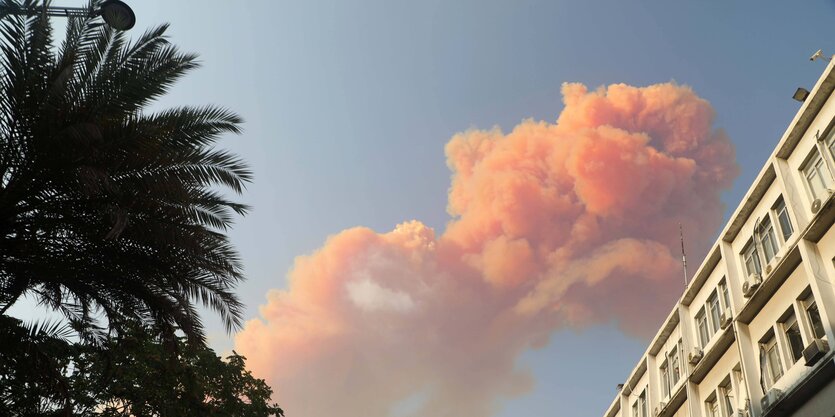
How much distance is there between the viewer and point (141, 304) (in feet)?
Answer: 51.0

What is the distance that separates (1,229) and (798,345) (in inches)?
832

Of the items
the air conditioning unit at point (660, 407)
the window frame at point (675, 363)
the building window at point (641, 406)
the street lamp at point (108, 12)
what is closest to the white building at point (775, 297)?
the window frame at point (675, 363)

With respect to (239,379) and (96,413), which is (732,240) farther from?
(96,413)

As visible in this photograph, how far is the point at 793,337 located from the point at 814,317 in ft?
4.23

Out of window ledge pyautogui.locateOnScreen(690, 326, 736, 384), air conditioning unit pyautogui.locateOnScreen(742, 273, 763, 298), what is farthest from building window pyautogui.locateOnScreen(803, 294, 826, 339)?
window ledge pyautogui.locateOnScreen(690, 326, 736, 384)

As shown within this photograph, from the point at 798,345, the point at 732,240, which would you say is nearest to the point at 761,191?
the point at 732,240

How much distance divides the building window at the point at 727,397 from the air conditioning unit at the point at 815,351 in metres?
6.21

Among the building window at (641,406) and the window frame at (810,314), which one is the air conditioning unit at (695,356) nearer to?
the window frame at (810,314)

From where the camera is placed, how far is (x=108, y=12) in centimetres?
1387

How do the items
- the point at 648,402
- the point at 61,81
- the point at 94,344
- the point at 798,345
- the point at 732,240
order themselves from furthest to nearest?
1. the point at 648,402
2. the point at 732,240
3. the point at 798,345
4. the point at 94,344
5. the point at 61,81

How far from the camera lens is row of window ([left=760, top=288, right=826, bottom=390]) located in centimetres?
2045

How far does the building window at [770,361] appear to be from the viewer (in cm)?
2242

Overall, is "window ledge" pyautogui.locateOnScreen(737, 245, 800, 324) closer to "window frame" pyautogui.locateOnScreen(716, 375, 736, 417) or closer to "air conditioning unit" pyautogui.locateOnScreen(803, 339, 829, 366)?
"air conditioning unit" pyautogui.locateOnScreen(803, 339, 829, 366)

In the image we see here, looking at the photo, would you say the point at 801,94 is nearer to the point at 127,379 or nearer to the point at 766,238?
the point at 766,238
